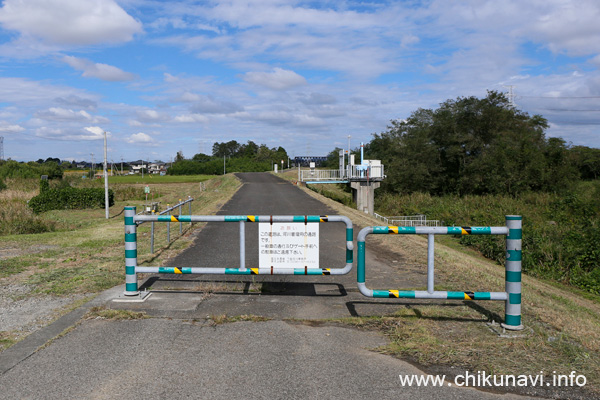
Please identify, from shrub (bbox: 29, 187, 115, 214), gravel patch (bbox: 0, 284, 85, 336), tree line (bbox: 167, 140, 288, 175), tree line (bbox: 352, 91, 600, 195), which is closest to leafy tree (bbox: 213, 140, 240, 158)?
tree line (bbox: 167, 140, 288, 175)

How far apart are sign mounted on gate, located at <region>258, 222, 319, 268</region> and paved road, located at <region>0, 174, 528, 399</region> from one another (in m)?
Result: 0.54

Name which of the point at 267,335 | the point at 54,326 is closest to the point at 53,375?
the point at 54,326

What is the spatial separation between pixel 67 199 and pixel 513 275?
3708cm

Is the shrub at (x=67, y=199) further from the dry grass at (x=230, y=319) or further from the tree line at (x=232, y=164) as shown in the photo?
the tree line at (x=232, y=164)

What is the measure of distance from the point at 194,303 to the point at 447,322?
3.15 meters

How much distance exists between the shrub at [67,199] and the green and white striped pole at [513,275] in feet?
116

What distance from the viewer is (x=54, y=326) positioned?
5.19 metres

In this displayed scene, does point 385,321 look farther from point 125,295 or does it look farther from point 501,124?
point 501,124

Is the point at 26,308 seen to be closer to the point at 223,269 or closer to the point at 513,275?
Answer: the point at 223,269

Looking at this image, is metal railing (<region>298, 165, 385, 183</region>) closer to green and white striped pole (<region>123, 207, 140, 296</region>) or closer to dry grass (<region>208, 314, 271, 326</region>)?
green and white striped pole (<region>123, 207, 140, 296</region>)

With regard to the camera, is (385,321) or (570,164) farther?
(570,164)

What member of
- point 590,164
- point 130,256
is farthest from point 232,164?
point 130,256

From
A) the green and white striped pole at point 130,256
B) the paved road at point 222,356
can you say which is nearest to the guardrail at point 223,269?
the green and white striped pole at point 130,256

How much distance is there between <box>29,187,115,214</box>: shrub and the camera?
3431 cm
